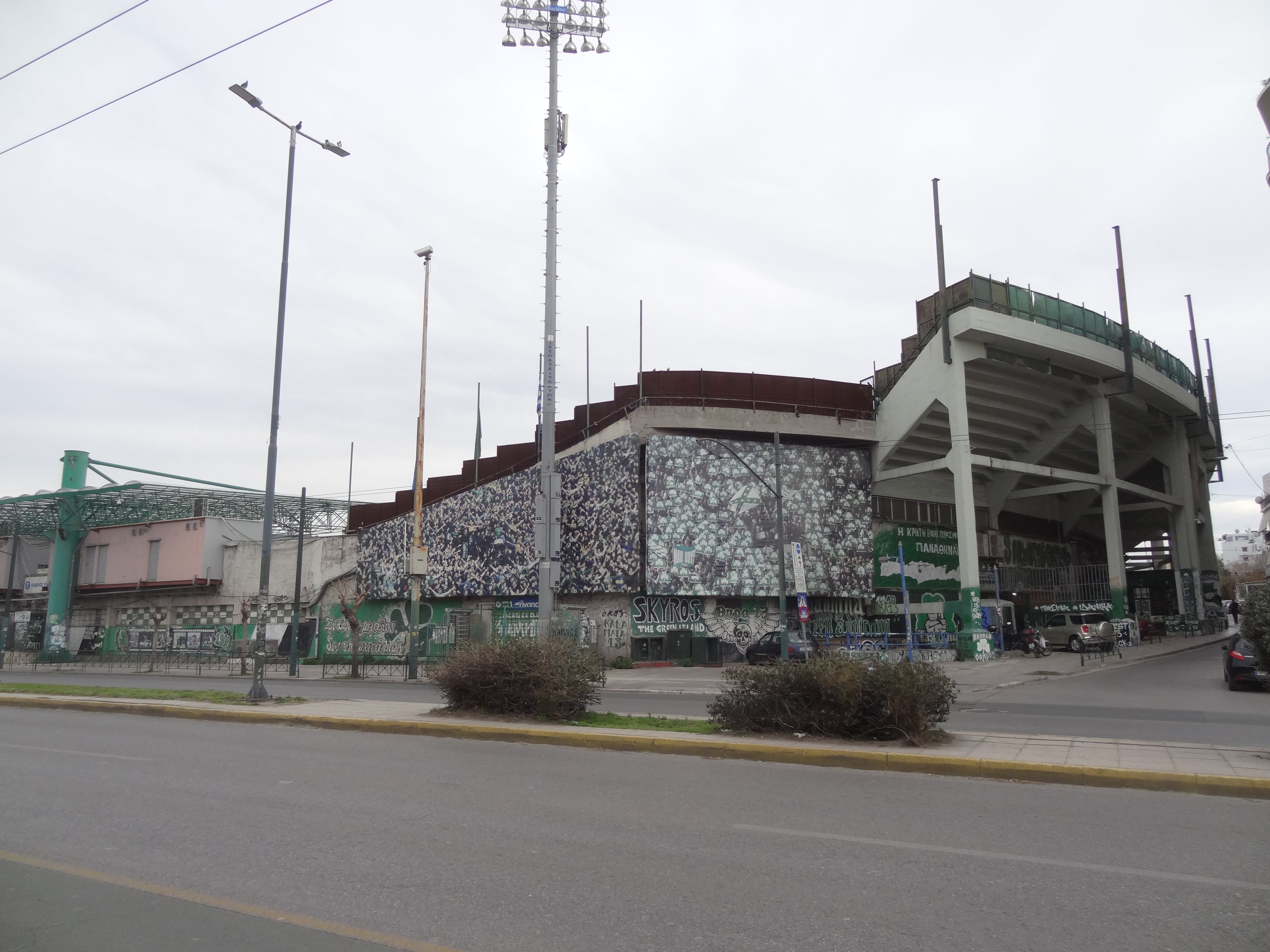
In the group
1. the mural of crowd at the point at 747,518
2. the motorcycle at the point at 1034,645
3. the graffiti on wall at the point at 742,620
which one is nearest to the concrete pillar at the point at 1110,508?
the motorcycle at the point at 1034,645

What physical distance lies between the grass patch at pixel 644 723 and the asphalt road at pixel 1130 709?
371cm

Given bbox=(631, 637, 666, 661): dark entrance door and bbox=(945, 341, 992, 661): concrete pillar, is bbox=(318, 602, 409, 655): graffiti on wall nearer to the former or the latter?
bbox=(631, 637, 666, 661): dark entrance door

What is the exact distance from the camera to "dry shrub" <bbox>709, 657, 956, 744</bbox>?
986 cm

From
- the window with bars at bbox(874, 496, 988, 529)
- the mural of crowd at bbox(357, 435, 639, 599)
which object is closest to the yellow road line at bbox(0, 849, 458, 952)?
the mural of crowd at bbox(357, 435, 639, 599)

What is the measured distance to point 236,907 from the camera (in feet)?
15.8

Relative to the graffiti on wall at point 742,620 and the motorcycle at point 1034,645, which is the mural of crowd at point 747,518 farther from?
the motorcycle at point 1034,645

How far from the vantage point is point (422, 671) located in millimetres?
30844

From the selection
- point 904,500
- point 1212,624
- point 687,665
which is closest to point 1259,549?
point 1212,624

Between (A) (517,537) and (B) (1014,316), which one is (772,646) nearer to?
(A) (517,537)

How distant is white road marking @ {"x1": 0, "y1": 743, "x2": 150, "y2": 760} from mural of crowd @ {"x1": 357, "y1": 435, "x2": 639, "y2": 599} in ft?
74.2

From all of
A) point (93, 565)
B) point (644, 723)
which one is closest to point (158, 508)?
point (93, 565)

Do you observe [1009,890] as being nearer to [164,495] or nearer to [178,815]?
[178,815]

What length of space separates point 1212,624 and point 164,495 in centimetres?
5879

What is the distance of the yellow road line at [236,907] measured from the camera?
13.9ft
